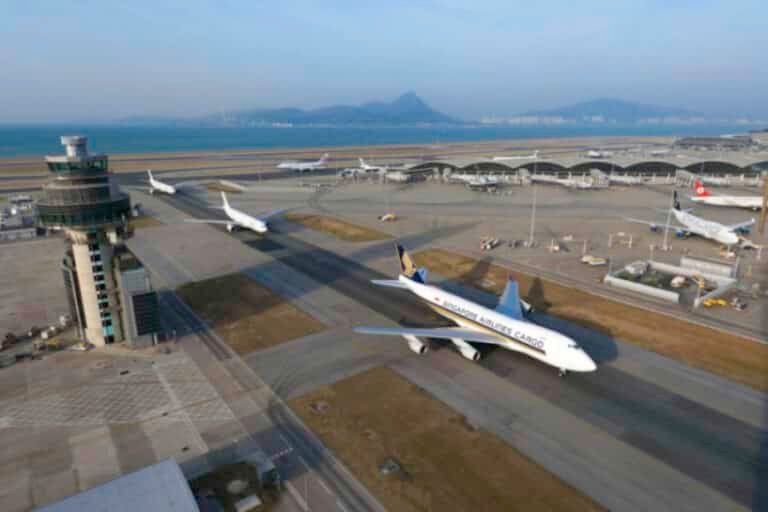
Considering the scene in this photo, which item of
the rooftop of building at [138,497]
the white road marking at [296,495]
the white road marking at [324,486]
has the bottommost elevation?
the white road marking at [296,495]

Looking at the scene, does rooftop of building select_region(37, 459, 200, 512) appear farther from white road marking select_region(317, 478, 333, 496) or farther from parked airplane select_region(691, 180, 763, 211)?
parked airplane select_region(691, 180, 763, 211)

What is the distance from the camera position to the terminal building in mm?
41709

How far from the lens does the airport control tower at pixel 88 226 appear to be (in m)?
41.6

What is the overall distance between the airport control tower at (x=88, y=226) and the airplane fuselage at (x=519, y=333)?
107ft

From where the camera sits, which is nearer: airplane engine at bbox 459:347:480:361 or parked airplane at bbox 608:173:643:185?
airplane engine at bbox 459:347:480:361

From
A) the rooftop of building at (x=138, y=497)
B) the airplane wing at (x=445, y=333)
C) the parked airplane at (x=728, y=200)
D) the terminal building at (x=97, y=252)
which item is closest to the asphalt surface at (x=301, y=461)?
the rooftop of building at (x=138, y=497)

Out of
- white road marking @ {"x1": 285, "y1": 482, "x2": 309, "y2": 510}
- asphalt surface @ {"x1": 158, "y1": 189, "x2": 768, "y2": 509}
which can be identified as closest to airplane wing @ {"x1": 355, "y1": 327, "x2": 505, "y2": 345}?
asphalt surface @ {"x1": 158, "y1": 189, "x2": 768, "y2": 509}

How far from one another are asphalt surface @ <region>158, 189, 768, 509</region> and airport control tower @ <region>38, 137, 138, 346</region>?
99.6 ft

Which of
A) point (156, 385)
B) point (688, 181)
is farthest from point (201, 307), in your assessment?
point (688, 181)

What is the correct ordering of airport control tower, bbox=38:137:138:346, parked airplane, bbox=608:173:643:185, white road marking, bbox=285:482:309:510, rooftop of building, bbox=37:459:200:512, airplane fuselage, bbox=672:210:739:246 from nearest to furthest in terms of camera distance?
rooftop of building, bbox=37:459:200:512
white road marking, bbox=285:482:309:510
airport control tower, bbox=38:137:138:346
airplane fuselage, bbox=672:210:739:246
parked airplane, bbox=608:173:643:185

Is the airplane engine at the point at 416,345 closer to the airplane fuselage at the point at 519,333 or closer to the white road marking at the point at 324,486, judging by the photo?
the airplane fuselage at the point at 519,333

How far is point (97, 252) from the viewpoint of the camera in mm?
44625

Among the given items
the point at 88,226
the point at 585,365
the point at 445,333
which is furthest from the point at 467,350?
the point at 88,226

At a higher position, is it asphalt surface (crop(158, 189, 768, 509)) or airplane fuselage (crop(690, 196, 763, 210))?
airplane fuselage (crop(690, 196, 763, 210))
